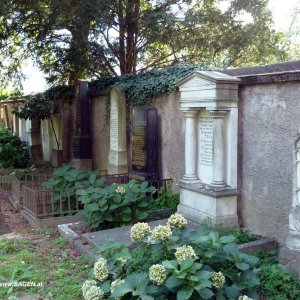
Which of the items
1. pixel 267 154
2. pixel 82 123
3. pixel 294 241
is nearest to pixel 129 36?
pixel 82 123

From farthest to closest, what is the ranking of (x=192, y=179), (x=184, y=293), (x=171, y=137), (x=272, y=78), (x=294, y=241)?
(x=171, y=137), (x=192, y=179), (x=272, y=78), (x=294, y=241), (x=184, y=293)

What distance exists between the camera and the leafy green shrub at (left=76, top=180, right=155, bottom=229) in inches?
222

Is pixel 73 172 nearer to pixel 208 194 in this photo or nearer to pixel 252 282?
pixel 208 194

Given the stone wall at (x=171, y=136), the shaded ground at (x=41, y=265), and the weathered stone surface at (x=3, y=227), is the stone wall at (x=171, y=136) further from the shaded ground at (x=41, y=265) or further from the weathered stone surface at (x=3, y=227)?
the weathered stone surface at (x=3, y=227)

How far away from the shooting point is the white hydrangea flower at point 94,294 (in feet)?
9.63

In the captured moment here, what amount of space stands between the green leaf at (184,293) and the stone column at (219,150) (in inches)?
111

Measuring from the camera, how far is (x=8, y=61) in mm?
10359

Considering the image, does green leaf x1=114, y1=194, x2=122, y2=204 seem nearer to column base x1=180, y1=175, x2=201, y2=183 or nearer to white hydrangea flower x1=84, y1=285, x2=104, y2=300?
column base x1=180, y1=175, x2=201, y2=183

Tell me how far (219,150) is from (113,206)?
174 cm

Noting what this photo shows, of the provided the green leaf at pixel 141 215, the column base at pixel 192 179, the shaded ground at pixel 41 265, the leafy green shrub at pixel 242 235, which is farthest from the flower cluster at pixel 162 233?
the column base at pixel 192 179

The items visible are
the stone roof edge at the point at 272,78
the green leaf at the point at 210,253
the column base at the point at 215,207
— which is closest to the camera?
the green leaf at the point at 210,253

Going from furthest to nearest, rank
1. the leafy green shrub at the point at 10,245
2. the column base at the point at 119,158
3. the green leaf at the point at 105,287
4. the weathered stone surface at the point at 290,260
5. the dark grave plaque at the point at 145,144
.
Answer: the column base at the point at 119,158
the dark grave plaque at the point at 145,144
the leafy green shrub at the point at 10,245
the weathered stone surface at the point at 290,260
the green leaf at the point at 105,287

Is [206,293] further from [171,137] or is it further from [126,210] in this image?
[171,137]

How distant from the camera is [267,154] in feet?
16.5
